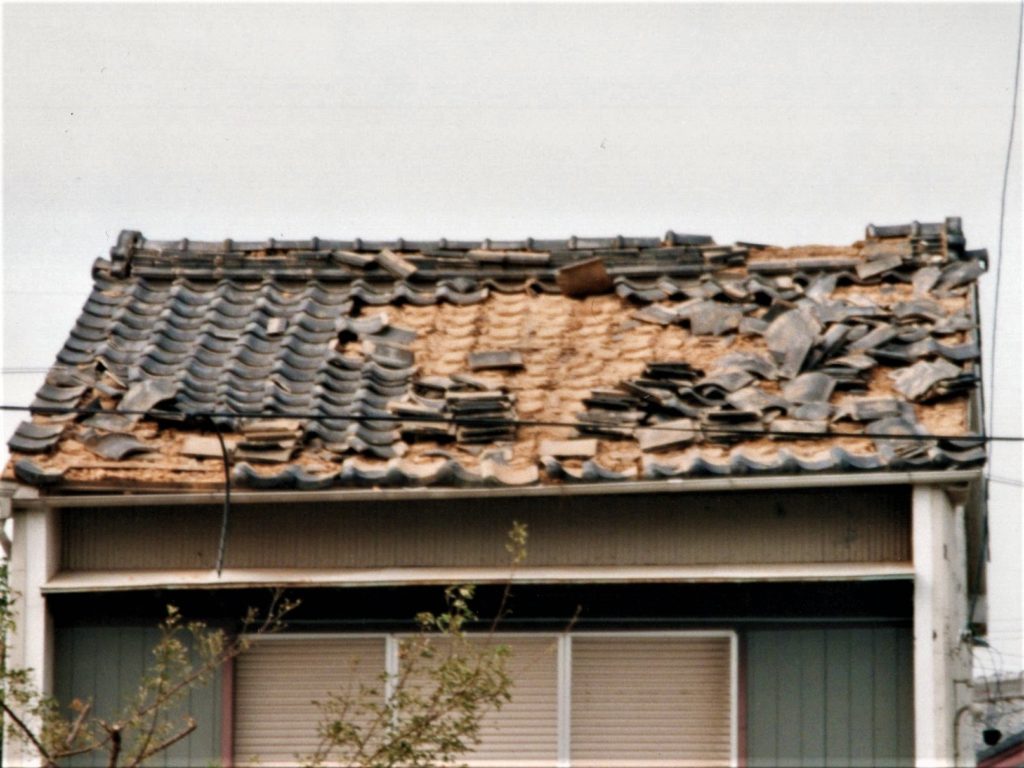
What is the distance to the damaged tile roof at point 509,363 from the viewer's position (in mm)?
10680

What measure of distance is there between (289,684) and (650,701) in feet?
7.56

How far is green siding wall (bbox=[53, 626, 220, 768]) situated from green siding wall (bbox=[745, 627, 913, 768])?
11.2 feet

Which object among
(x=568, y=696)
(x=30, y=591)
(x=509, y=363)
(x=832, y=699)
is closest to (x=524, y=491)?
(x=568, y=696)

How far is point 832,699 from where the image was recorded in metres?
10.3

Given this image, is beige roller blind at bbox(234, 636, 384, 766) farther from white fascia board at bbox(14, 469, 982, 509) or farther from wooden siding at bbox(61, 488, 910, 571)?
white fascia board at bbox(14, 469, 982, 509)

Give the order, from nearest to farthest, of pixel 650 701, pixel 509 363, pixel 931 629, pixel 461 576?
1. pixel 931 629
2. pixel 461 576
3. pixel 650 701
4. pixel 509 363

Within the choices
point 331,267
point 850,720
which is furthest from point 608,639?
point 331,267

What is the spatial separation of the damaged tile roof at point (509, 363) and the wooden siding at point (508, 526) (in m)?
0.31

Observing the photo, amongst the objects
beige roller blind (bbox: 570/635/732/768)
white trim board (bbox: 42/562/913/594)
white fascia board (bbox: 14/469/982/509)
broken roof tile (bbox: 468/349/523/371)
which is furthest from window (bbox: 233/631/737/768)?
broken roof tile (bbox: 468/349/523/371)

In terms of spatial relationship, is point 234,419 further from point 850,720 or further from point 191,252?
point 850,720

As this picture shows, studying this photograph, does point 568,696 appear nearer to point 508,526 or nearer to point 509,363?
point 508,526

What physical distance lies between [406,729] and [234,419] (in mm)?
2917

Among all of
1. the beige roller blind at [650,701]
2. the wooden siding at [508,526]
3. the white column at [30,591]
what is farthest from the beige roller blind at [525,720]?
the white column at [30,591]

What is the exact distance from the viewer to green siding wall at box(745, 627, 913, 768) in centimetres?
1027
